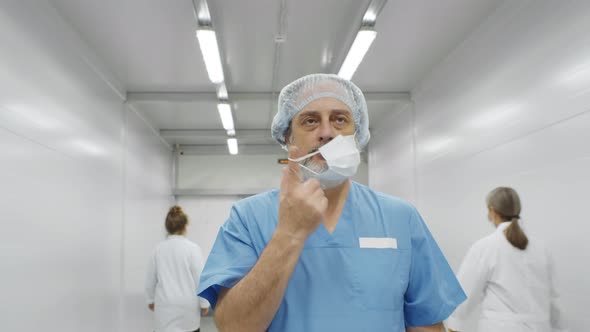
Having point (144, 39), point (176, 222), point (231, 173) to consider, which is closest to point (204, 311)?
point (176, 222)

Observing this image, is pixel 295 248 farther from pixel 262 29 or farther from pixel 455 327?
pixel 262 29

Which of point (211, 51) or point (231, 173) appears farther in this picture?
point (231, 173)

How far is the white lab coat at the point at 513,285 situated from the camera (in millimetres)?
2479

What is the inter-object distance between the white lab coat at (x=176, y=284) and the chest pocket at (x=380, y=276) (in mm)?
2893

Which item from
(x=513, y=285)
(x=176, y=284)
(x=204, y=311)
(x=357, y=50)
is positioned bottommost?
(x=204, y=311)

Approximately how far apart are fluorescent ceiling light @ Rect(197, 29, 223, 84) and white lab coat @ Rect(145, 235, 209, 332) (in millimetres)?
1535

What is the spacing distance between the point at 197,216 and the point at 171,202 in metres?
0.56

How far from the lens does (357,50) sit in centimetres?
359

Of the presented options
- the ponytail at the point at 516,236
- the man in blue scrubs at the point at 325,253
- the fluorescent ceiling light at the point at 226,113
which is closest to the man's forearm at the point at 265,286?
the man in blue scrubs at the point at 325,253

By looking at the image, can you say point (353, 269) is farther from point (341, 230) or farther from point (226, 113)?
point (226, 113)

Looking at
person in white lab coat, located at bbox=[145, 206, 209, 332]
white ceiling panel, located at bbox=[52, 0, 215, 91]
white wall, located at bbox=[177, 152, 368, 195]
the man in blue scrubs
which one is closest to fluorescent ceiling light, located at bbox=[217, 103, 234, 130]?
white ceiling panel, located at bbox=[52, 0, 215, 91]

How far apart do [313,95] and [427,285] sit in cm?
64

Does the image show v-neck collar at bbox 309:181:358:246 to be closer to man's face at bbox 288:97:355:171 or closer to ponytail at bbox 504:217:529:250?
man's face at bbox 288:97:355:171

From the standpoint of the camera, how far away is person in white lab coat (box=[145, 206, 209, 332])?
382 centimetres
